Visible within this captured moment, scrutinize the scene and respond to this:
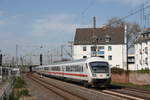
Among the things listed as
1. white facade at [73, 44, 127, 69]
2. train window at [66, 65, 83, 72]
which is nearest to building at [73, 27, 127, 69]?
white facade at [73, 44, 127, 69]

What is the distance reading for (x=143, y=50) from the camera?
69250 mm

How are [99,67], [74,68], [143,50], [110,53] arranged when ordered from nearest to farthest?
1. [99,67]
2. [74,68]
3. [143,50]
4. [110,53]

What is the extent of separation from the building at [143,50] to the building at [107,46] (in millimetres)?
3219

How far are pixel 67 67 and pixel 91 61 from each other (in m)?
13.0

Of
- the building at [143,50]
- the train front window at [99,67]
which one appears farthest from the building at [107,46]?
the train front window at [99,67]

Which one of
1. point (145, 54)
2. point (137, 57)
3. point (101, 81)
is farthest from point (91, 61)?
point (137, 57)

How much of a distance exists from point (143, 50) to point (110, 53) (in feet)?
27.1

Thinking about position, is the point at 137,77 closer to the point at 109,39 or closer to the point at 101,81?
the point at 101,81

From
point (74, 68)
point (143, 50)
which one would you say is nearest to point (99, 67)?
point (74, 68)

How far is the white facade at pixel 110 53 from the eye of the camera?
72.4 meters

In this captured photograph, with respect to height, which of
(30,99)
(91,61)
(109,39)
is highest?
(109,39)

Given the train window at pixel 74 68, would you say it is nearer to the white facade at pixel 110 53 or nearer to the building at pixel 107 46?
the building at pixel 107 46

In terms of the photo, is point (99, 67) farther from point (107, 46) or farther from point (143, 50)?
point (107, 46)

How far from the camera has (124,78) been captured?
4112cm
